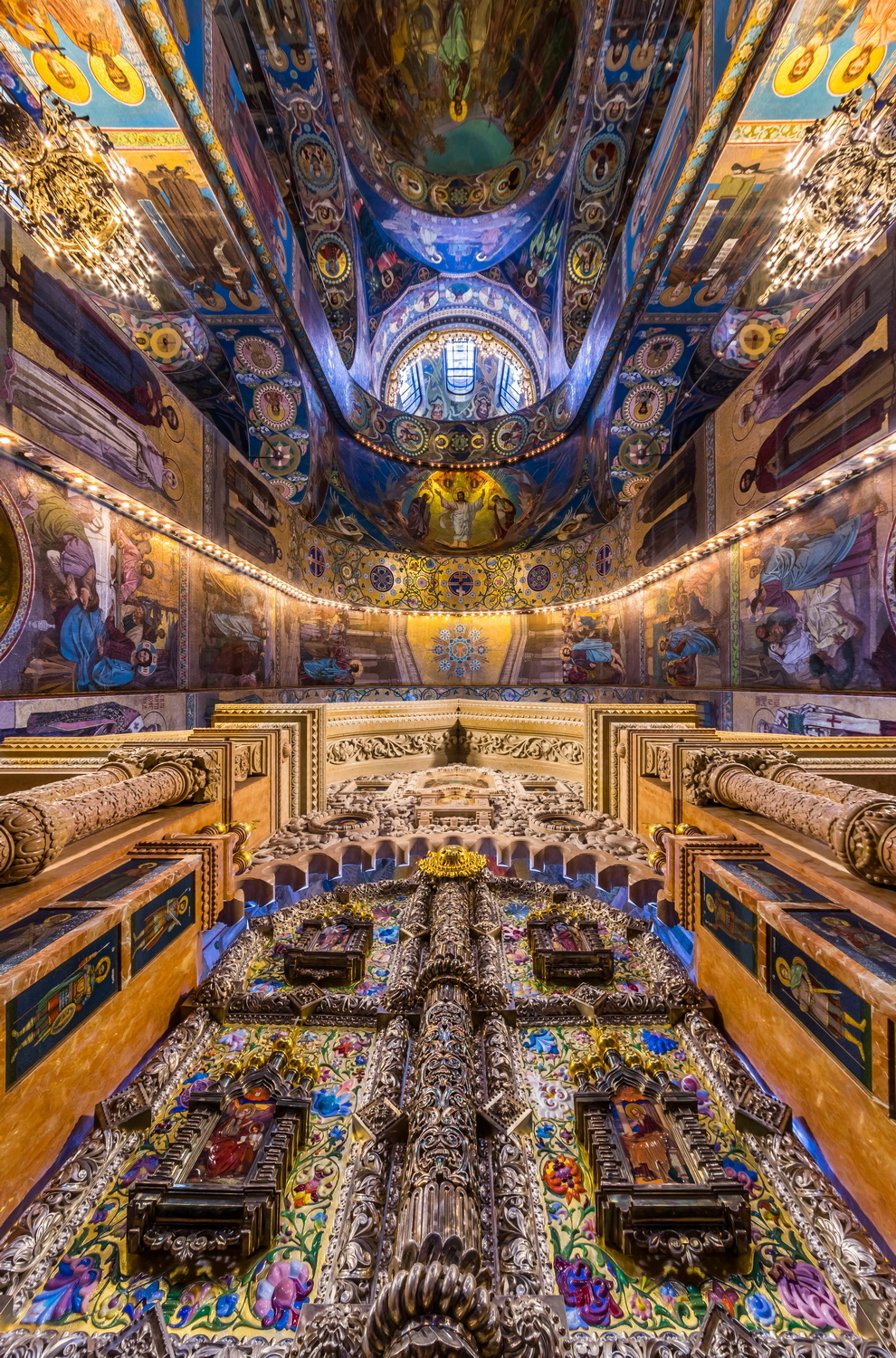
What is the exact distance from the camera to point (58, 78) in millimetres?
4238

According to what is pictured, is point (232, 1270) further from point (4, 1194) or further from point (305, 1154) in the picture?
point (4, 1194)

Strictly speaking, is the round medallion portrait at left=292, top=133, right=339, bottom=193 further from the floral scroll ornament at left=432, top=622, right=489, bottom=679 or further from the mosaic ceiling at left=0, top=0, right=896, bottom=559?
the floral scroll ornament at left=432, top=622, right=489, bottom=679

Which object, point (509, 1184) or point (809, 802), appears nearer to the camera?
point (509, 1184)

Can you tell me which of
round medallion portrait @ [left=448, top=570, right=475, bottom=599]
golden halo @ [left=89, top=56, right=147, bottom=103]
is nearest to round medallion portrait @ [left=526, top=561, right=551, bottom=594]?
round medallion portrait @ [left=448, top=570, right=475, bottom=599]

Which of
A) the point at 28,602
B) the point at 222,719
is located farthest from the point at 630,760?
the point at 28,602

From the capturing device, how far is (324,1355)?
1.54m

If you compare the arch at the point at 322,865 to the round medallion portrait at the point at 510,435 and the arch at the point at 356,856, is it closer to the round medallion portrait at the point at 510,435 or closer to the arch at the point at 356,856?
the arch at the point at 356,856

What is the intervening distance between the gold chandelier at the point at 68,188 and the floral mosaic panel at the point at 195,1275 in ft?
25.5

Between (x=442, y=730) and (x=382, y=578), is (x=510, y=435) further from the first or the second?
(x=442, y=730)

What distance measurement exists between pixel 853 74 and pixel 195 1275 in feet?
31.9

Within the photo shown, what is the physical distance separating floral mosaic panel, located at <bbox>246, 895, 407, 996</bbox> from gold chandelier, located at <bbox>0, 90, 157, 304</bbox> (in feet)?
24.4

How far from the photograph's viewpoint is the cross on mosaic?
1.92m

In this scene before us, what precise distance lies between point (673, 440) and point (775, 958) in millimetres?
8544

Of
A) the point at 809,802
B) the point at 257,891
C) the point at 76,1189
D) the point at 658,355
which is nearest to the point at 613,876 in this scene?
the point at 809,802
